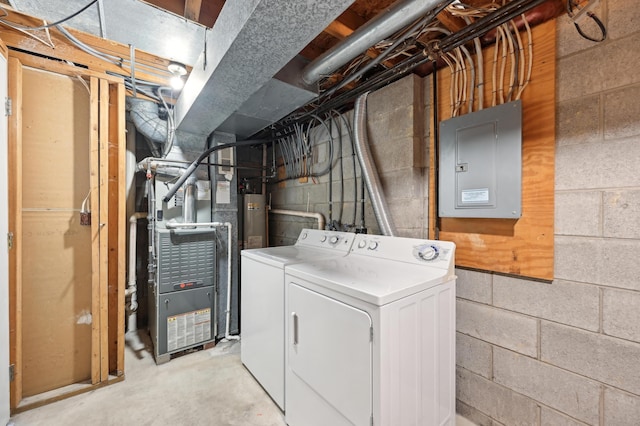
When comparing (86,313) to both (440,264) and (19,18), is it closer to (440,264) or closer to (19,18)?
(19,18)

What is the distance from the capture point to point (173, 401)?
1823mm

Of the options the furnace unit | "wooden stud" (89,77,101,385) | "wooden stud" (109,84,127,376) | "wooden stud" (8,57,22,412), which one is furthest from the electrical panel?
"wooden stud" (8,57,22,412)

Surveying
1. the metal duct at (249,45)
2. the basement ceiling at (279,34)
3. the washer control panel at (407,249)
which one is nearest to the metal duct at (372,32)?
the basement ceiling at (279,34)

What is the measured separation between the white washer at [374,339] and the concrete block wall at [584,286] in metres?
0.29

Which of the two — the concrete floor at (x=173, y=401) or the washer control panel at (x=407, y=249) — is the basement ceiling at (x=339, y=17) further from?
the concrete floor at (x=173, y=401)

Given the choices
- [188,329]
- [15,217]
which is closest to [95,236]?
[15,217]

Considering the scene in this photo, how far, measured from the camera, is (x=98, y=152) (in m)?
2.00

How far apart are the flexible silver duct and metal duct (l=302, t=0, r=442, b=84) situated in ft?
1.60

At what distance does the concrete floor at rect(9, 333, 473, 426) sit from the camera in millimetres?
1657

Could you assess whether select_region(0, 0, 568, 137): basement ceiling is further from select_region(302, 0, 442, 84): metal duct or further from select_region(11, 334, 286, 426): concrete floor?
select_region(11, 334, 286, 426): concrete floor

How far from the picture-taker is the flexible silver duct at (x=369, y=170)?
193 centimetres

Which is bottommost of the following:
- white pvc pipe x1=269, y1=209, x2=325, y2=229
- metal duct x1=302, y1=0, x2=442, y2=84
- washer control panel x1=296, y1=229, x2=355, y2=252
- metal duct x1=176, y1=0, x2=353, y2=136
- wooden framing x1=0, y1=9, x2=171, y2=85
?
washer control panel x1=296, y1=229, x2=355, y2=252

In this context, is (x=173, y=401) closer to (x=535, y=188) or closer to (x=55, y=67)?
(x=55, y=67)

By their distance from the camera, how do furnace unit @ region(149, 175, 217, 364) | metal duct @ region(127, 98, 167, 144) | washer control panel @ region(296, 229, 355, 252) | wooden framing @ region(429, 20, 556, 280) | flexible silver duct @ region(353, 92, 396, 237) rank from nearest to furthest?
wooden framing @ region(429, 20, 556, 280) < flexible silver duct @ region(353, 92, 396, 237) < washer control panel @ region(296, 229, 355, 252) < furnace unit @ region(149, 175, 217, 364) < metal duct @ region(127, 98, 167, 144)
